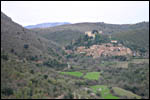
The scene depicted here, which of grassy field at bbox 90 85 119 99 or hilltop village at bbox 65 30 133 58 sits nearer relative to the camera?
grassy field at bbox 90 85 119 99

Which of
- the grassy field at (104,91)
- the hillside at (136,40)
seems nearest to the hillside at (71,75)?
the grassy field at (104,91)

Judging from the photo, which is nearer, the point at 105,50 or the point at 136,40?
the point at 105,50

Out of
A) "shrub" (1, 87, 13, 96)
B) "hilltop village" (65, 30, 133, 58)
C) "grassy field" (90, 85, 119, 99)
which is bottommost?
"grassy field" (90, 85, 119, 99)

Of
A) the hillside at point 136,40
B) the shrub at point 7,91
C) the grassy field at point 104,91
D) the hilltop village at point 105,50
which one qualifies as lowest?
the grassy field at point 104,91

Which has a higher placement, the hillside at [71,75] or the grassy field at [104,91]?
the hillside at [71,75]

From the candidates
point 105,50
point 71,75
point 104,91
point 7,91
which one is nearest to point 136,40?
point 105,50

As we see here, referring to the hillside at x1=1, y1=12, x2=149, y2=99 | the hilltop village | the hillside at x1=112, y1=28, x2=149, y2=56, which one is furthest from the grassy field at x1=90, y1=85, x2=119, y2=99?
the hillside at x1=112, y1=28, x2=149, y2=56

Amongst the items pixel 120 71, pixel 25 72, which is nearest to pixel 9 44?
pixel 25 72

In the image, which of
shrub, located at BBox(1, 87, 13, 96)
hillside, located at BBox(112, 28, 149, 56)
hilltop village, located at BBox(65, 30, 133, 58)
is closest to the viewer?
shrub, located at BBox(1, 87, 13, 96)

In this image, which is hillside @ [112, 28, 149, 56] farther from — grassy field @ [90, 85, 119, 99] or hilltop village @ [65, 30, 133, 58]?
grassy field @ [90, 85, 119, 99]

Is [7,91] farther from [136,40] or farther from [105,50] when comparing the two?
[136,40]

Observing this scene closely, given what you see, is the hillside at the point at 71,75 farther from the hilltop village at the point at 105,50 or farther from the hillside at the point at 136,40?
the hillside at the point at 136,40

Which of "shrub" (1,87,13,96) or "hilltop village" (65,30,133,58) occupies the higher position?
"hilltop village" (65,30,133,58)

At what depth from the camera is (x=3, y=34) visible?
34500 millimetres
